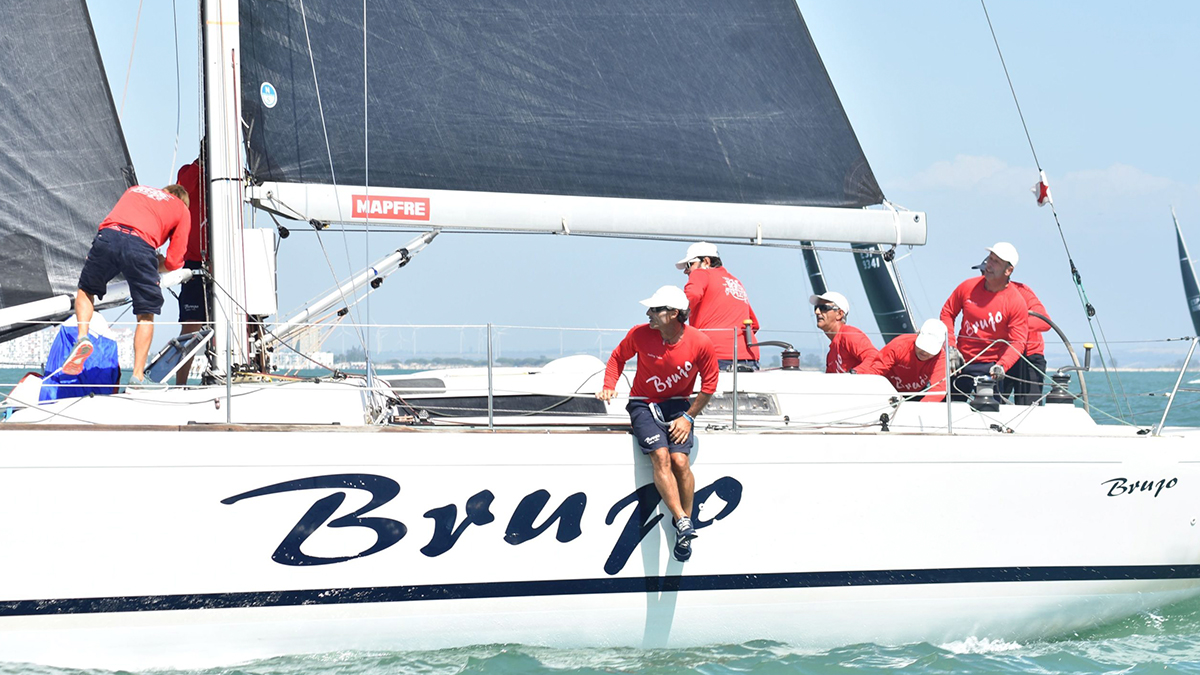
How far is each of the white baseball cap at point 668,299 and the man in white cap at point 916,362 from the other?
2058mm

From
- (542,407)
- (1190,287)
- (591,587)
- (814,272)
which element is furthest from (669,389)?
(1190,287)

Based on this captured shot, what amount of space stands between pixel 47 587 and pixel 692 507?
10.0 feet

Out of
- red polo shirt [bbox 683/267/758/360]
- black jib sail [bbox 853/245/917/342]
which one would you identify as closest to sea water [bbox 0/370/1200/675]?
red polo shirt [bbox 683/267/758/360]

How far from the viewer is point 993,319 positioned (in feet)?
22.9

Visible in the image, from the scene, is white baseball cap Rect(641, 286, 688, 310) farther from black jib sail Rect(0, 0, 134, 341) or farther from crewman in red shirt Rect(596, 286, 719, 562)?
black jib sail Rect(0, 0, 134, 341)

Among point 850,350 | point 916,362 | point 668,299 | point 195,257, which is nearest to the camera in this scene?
point 668,299

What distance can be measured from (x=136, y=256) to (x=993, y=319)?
5190 mm

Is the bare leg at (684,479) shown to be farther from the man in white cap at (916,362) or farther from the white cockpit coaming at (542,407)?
the man in white cap at (916,362)

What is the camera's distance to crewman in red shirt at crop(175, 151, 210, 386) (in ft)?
21.2

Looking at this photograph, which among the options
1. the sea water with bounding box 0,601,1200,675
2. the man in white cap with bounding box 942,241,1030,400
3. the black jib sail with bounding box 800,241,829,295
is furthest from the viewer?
the black jib sail with bounding box 800,241,829,295

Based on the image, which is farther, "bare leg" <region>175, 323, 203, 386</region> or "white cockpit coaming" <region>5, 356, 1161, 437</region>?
"bare leg" <region>175, 323, 203, 386</region>

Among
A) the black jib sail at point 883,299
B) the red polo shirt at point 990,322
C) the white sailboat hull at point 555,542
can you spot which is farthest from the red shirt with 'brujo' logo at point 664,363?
the black jib sail at point 883,299

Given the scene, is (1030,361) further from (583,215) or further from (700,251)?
(583,215)

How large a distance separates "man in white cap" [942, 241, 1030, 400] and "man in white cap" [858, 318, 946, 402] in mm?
240
